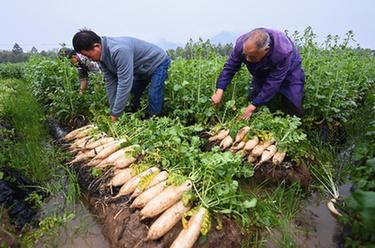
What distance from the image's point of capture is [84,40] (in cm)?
344

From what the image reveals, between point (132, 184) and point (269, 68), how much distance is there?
85.1 inches

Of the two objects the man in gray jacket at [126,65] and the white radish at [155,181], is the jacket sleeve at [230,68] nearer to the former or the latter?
the man in gray jacket at [126,65]

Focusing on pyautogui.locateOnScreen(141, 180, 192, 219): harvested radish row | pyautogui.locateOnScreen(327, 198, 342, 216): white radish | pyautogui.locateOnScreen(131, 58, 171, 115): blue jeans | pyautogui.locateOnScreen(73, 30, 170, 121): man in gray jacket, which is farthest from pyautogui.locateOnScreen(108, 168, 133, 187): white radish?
pyautogui.locateOnScreen(327, 198, 342, 216): white radish

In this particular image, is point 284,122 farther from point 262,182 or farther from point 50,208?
point 50,208

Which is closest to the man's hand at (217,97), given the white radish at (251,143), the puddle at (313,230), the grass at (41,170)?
the white radish at (251,143)

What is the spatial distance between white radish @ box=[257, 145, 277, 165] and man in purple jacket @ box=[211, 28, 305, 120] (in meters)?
0.58

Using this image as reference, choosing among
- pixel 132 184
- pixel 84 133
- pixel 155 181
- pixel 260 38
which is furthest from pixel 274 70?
pixel 84 133

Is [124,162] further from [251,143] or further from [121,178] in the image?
[251,143]

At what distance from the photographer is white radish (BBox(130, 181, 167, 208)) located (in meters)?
2.57

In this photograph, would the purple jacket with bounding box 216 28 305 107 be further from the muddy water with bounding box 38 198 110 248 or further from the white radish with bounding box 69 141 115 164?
the muddy water with bounding box 38 198 110 248

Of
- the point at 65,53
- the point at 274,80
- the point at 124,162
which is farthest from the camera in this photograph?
the point at 65,53

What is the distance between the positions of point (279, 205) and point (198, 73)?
88.3 inches

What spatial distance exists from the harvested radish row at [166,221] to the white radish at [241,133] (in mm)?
1421

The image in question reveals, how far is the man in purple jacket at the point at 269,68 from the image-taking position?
140 inches
